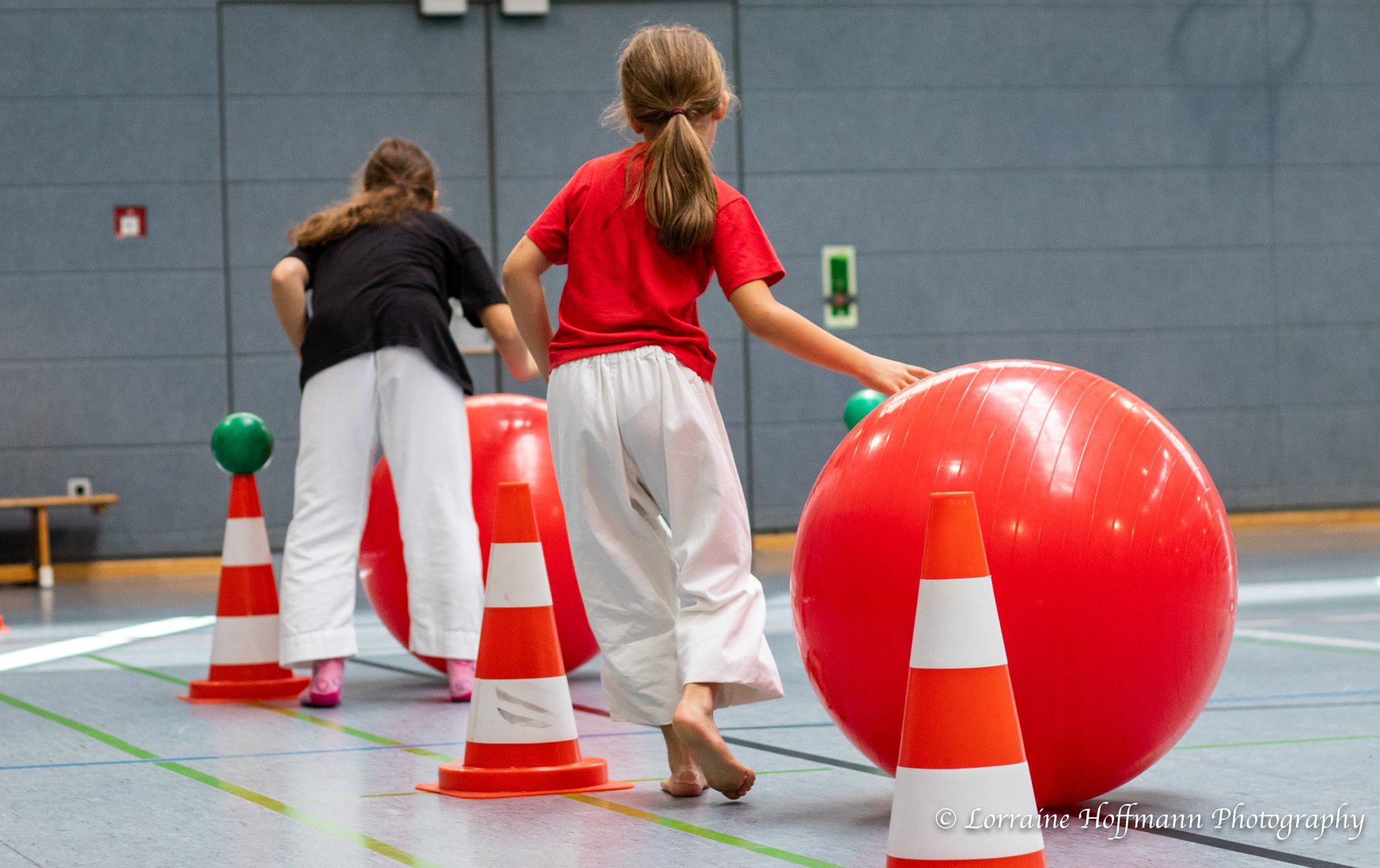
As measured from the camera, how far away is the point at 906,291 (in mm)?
12141

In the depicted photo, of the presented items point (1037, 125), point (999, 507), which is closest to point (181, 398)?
point (1037, 125)

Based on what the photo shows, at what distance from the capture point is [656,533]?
11.2ft

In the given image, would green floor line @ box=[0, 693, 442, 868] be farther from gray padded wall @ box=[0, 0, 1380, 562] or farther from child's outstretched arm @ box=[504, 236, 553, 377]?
gray padded wall @ box=[0, 0, 1380, 562]

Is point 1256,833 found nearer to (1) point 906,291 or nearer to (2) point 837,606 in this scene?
(2) point 837,606

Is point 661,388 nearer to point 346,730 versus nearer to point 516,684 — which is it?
point 516,684

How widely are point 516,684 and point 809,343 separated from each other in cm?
95

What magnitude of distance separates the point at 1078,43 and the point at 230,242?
644cm

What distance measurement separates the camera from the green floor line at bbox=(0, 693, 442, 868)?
2873 millimetres

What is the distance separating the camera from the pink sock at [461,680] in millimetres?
4863

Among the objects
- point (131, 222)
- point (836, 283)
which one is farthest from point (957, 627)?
point (131, 222)

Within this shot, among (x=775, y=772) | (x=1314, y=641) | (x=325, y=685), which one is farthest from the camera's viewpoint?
(x=1314, y=641)

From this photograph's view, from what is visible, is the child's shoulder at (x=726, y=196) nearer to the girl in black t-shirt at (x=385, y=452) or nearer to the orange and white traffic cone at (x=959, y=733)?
→ the orange and white traffic cone at (x=959, y=733)

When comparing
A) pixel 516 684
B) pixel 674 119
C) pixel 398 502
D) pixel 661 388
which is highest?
pixel 674 119

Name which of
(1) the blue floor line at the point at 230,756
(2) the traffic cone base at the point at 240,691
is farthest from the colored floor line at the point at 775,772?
(2) the traffic cone base at the point at 240,691
